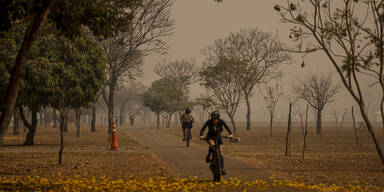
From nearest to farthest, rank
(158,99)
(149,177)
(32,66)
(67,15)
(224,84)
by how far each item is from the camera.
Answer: (67,15)
(149,177)
(32,66)
(224,84)
(158,99)

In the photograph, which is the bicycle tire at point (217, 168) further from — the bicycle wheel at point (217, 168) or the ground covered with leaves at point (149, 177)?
the ground covered with leaves at point (149, 177)

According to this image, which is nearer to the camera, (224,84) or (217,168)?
(217,168)

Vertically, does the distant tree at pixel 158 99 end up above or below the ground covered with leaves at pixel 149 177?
above

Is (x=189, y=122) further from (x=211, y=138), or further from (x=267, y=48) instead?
(x=267, y=48)

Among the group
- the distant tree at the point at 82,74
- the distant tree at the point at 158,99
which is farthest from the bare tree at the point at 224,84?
the distant tree at the point at 158,99

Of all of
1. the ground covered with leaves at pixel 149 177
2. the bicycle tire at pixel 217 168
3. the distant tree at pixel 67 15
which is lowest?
the ground covered with leaves at pixel 149 177

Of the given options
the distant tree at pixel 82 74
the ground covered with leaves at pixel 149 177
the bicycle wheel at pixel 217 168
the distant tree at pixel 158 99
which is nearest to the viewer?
the ground covered with leaves at pixel 149 177

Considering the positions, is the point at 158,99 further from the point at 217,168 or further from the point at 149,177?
the point at 217,168

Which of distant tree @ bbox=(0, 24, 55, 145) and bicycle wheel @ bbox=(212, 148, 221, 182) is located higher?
distant tree @ bbox=(0, 24, 55, 145)

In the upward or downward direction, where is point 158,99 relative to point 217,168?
upward

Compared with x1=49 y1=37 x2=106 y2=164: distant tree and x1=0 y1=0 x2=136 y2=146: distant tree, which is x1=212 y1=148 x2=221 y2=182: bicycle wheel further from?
x1=49 y1=37 x2=106 y2=164: distant tree

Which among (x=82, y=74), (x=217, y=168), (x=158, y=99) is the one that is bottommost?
(x=217, y=168)

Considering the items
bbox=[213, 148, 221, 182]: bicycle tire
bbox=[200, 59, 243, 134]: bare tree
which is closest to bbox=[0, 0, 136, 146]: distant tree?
bbox=[213, 148, 221, 182]: bicycle tire

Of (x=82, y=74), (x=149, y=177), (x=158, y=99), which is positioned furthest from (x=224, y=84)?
(x=158, y=99)
